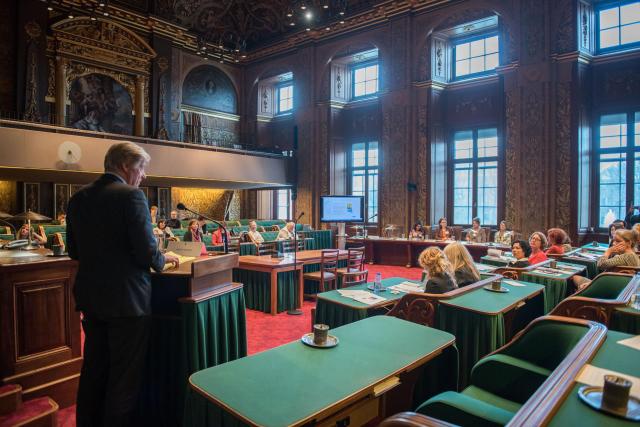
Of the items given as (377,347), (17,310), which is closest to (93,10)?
(17,310)

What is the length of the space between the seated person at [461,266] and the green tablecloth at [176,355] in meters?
2.16

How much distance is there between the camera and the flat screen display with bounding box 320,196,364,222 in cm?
1113

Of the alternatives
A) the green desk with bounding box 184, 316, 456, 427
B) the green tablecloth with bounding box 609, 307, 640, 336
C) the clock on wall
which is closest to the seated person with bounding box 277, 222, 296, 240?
the clock on wall

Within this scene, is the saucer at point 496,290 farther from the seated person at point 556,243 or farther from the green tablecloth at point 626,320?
the seated person at point 556,243

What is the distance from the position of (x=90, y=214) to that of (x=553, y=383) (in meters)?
1.97

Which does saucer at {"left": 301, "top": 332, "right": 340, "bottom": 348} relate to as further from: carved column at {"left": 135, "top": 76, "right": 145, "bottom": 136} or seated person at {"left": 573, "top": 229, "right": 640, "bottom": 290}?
carved column at {"left": 135, "top": 76, "right": 145, "bottom": 136}

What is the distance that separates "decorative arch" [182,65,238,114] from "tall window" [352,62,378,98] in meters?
4.69

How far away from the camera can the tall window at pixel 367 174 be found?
13.1 meters

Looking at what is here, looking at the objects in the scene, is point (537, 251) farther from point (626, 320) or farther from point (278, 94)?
point (278, 94)

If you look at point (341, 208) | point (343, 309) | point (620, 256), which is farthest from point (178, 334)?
point (341, 208)

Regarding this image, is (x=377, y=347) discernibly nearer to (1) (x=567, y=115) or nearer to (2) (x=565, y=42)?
(1) (x=567, y=115)

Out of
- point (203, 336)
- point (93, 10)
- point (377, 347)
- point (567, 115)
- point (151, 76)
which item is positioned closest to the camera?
point (377, 347)

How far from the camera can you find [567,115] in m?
9.06

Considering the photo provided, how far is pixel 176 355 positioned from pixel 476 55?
11.2 meters
